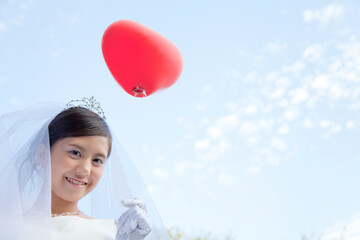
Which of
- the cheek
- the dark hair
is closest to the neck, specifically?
the cheek

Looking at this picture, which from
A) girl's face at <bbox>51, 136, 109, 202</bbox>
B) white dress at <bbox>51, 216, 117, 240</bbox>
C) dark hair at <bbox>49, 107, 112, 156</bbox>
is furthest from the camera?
dark hair at <bbox>49, 107, 112, 156</bbox>

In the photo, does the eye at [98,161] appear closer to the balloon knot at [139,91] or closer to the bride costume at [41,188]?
the bride costume at [41,188]

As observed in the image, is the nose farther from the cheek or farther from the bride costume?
the bride costume

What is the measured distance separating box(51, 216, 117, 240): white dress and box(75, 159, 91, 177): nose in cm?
27

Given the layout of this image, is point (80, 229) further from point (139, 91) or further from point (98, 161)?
point (139, 91)

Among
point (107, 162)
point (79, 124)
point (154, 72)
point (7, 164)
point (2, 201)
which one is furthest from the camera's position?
point (154, 72)

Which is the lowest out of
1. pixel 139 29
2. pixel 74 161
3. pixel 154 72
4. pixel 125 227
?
pixel 125 227

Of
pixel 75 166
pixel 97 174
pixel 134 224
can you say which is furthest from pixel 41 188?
pixel 134 224

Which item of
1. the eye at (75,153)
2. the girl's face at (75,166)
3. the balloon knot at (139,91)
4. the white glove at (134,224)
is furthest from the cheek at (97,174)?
the balloon knot at (139,91)

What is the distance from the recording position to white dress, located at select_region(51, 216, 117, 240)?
99.5 inches

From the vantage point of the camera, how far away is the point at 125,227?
7.91 feet

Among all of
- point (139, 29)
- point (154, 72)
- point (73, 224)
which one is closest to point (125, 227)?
point (73, 224)

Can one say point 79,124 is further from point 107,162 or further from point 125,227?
point 125,227

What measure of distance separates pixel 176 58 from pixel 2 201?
2.07m
